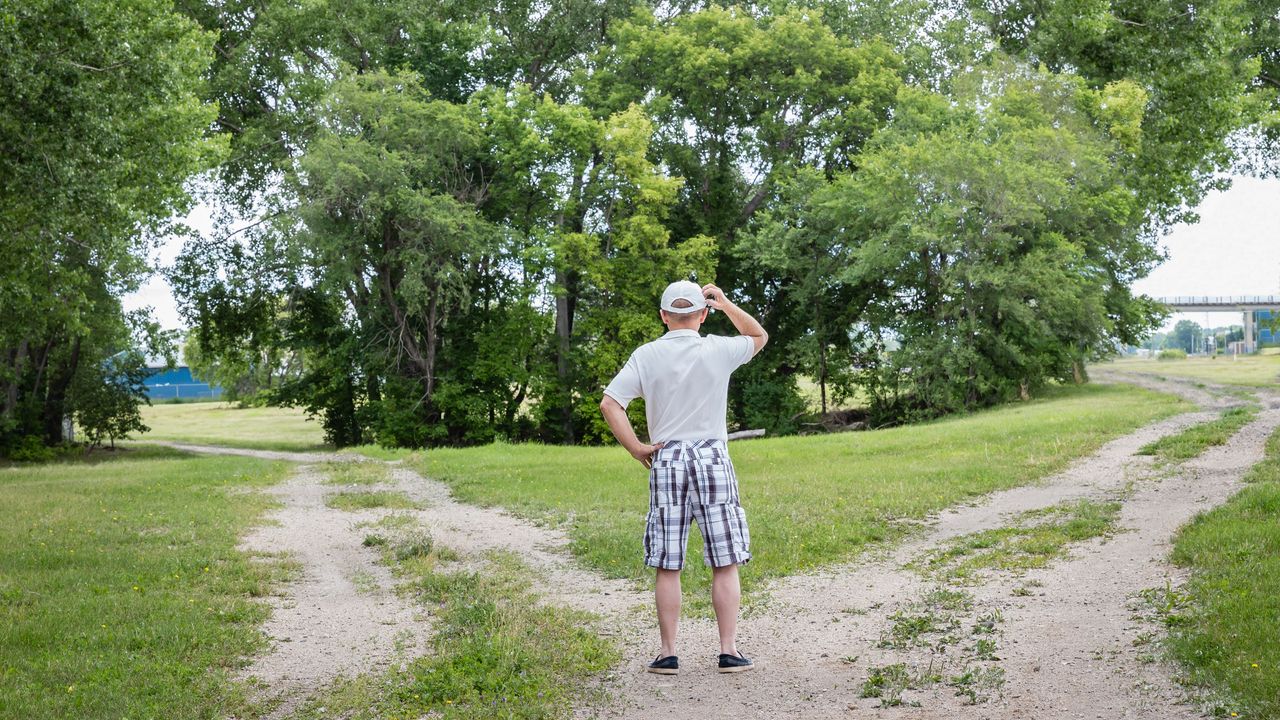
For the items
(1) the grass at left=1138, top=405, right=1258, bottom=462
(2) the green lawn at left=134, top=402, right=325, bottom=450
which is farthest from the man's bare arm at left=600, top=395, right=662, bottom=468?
(2) the green lawn at left=134, top=402, right=325, bottom=450

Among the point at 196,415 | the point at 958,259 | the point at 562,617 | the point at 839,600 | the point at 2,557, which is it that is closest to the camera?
the point at 562,617

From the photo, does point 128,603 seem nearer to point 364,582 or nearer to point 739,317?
point 364,582

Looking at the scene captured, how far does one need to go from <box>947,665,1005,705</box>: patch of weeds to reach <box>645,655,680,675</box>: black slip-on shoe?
1574 mm

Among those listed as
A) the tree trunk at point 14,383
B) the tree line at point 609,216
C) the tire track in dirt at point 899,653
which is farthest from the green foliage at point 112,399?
the tire track in dirt at point 899,653

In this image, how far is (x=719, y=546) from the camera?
6.52 metres

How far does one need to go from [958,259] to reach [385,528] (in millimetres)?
23931

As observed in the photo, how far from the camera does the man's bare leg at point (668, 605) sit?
659 centimetres

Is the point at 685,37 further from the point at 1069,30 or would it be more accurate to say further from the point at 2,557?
the point at 2,557

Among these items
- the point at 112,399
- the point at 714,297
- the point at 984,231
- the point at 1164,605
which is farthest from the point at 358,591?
the point at 112,399

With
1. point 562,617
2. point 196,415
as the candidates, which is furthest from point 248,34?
point 196,415

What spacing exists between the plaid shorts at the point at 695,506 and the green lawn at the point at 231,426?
3710 centimetres

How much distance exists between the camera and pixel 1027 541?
1119cm

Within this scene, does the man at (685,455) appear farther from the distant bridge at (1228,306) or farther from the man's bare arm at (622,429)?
the distant bridge at (1228,306)

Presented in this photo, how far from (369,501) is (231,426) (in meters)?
51.3
